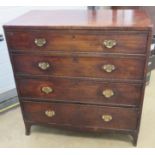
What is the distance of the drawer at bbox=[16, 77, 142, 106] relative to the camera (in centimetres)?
151

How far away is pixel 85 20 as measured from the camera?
1452mm

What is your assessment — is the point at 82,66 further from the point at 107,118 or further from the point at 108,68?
the point at 107,118

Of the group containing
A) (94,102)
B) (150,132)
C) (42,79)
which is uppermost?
(42,79)

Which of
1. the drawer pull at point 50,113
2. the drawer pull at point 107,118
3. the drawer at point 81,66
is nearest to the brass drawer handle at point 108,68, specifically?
the drawer at point 81,66

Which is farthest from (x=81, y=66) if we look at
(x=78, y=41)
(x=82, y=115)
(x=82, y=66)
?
(x=82, y=115)

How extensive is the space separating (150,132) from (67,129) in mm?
670

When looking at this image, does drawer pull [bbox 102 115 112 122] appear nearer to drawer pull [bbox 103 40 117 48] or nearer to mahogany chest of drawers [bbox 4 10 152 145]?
mahogany chest of drawers [bbox 4 10 152 145]

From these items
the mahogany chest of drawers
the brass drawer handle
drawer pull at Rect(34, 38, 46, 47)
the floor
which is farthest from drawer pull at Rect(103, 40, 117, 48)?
the floor

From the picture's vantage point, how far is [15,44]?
148 centimetres

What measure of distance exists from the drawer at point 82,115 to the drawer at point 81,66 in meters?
0.26

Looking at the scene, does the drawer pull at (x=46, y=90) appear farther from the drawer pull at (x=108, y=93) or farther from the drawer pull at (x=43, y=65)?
the drawer pull at (x=108, y=93)

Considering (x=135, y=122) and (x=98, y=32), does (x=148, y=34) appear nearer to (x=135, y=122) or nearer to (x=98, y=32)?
(x=98, y=32)

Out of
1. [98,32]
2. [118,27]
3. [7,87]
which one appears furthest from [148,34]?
[7,87]

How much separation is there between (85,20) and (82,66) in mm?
291
